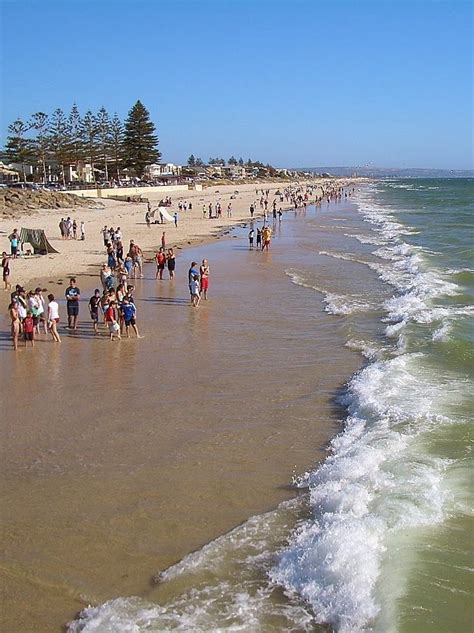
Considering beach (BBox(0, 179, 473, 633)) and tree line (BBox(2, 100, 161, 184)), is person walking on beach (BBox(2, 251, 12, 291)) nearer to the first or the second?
beach (BBox(0, 179, 473, 633))

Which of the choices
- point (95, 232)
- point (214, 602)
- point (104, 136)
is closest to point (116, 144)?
point (104, 136)

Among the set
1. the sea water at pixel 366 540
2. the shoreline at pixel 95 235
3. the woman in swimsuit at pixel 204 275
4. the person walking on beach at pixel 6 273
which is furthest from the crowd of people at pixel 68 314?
the sea water at pixel 366 540

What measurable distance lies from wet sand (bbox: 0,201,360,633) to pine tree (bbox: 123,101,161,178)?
70.1m

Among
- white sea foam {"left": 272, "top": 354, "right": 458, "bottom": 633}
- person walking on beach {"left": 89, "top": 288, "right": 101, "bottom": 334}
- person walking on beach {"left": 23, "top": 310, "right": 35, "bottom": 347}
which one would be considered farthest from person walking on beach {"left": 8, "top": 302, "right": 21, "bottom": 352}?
white sea foam {"left": 272, "top": 354, "right": 458, "bottom": 633}

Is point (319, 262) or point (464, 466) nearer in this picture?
point (464, 466)

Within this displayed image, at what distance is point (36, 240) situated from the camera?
1025 inches

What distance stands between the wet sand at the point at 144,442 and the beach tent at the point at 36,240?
35.4 feet

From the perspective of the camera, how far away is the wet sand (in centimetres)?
636

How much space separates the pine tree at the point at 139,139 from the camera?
8225cm

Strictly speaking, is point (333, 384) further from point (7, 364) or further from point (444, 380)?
point (7, 364)

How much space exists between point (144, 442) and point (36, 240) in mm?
18787

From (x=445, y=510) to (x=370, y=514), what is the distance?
84cm

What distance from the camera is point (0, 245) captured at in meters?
28.1

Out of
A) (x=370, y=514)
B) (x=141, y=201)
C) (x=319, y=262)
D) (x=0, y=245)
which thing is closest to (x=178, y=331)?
(x=370, y=514)
